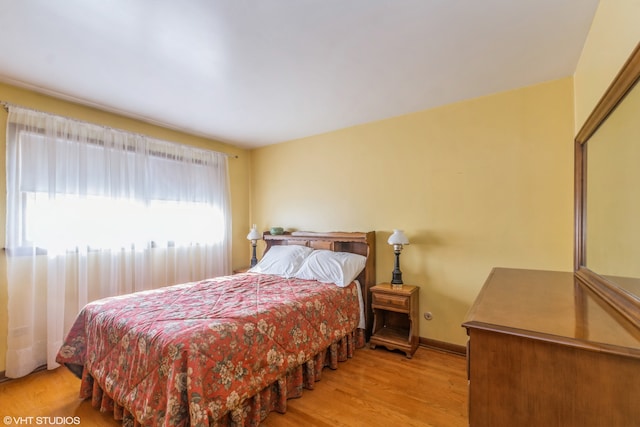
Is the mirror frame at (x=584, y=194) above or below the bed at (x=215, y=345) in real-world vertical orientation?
above

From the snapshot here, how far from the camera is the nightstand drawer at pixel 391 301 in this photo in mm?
2748

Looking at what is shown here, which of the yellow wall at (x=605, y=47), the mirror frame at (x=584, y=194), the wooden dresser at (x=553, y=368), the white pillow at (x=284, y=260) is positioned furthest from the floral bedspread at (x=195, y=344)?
the yellow wall at (x=605, y=47)

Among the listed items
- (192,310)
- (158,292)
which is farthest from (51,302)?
(192,310)

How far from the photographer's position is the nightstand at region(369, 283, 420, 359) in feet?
9.00

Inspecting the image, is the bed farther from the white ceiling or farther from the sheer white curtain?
the white ceiling

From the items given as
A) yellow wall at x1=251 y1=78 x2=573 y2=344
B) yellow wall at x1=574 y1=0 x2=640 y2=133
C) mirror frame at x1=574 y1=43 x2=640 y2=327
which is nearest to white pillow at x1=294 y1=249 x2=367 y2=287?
yellow wall at x1=251 y1=78 x2=573 y2=344

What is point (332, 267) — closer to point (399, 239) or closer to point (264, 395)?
point (399, 239)

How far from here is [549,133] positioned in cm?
240

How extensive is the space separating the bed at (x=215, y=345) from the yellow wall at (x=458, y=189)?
0.76 metres

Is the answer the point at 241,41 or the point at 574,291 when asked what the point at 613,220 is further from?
the point at 241,41

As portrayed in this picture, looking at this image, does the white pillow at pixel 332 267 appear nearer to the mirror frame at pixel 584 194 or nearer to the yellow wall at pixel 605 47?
the mirror frame at pixel 584 194

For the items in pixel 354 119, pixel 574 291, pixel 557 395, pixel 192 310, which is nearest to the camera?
pixel 557 395

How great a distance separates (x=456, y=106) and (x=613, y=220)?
1.83 metres

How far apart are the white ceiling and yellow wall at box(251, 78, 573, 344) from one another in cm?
26
